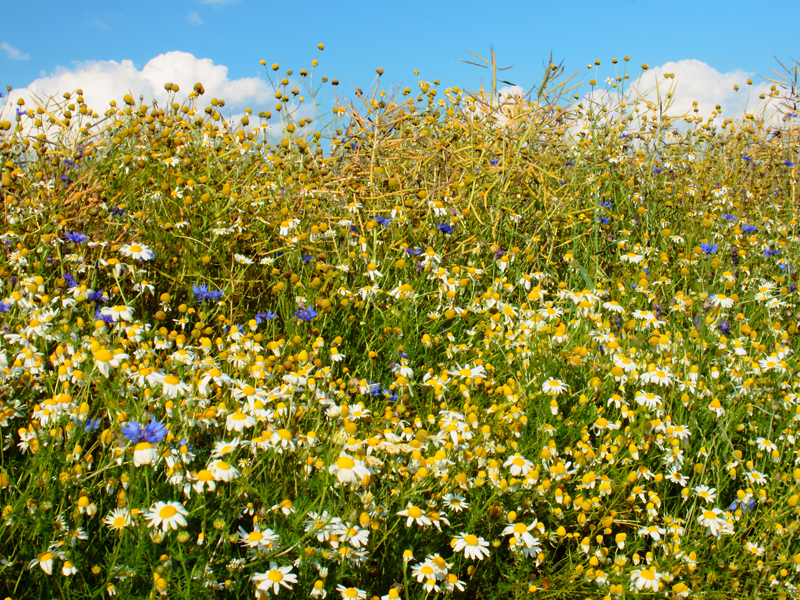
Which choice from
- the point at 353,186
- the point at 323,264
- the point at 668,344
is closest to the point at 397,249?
the point at 323,264

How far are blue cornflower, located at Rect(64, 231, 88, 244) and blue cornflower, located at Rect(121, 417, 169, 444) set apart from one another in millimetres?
1682

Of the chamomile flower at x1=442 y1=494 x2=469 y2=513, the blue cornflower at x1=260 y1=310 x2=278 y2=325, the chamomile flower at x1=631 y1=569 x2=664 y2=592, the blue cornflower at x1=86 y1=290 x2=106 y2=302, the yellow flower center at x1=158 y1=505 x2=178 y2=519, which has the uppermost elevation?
the blue cornflower at x1=260 y1=310 x2=278 y2=325

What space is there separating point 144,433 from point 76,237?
177cm

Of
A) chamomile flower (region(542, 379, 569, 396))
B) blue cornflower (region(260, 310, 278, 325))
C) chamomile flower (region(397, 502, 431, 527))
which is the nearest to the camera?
chamomile flower (region(397, 502, 431, 527))

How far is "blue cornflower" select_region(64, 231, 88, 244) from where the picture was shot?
300cm

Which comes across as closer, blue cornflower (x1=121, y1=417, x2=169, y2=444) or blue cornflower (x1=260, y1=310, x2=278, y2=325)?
blue cornflower (x1=121, y1=417, x2=169, y2=444)

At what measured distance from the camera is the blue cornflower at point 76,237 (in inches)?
118

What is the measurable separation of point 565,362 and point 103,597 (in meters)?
1.97

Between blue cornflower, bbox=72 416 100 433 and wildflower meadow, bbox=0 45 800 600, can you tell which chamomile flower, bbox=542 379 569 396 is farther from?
blue cornflower, bbox=72 416 100 433

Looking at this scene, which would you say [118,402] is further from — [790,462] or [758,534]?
[790,462]

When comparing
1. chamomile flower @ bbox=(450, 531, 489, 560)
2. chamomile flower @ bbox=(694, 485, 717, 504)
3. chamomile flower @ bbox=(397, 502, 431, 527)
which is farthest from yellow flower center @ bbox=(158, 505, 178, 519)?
chamomile flower @ bbox=(694, 485, 717, 504)

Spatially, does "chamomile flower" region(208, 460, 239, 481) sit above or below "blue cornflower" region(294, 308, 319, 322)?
below

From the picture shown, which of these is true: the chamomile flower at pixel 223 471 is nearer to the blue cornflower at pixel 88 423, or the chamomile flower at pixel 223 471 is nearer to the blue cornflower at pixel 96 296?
the blue cornflower at pixel 88 423

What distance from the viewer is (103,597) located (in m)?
1.50
